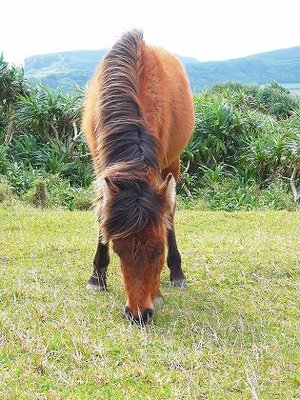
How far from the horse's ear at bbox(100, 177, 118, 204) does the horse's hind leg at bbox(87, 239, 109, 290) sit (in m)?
1.21

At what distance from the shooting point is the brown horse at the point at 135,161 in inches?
169

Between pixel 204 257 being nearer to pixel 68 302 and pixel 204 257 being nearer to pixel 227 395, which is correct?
pixel 68 302

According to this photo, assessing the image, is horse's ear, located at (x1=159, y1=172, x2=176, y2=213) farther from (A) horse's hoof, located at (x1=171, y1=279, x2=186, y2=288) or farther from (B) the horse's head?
(A) horse's hoof, located at (x1=171, y1=279, x2=186, y2=288)

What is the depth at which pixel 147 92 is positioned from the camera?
5.39 metres

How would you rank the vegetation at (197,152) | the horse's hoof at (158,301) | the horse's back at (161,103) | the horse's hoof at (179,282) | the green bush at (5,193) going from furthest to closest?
the vegetation at (197,152), the green bush at (5,193), the horse's hoof at (179,282), the horse's back at (161,103), the horse's hoof at (158,301)

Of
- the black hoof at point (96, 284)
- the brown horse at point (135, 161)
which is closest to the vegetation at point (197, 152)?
the brown horse at point (135, 161)

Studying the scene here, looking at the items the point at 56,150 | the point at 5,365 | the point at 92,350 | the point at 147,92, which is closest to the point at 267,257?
the point at 147,92

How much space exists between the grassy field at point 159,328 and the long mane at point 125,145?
2.57 feet

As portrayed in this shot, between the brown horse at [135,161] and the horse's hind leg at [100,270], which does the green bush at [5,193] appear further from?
the horse's hind leg at [100,270]

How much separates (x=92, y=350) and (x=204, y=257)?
3.01m

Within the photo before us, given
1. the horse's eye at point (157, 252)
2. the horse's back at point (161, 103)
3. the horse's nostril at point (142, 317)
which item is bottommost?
the horse's nostril at point (142, 317)

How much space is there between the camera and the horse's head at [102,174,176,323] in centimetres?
427

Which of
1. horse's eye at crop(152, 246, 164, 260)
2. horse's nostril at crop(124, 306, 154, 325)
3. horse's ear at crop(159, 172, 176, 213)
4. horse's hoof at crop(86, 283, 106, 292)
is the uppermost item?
horse's ear at crop(159, 172, 176, 213)

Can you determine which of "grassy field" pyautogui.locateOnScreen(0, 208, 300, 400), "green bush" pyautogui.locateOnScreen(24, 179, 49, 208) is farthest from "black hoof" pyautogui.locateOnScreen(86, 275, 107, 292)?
"green bush" pyautogui.locateOnScreen(24, 179, 49, 208)
